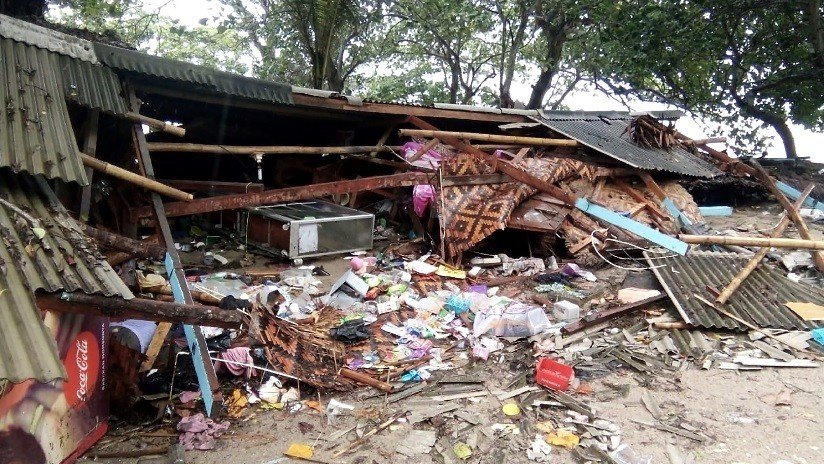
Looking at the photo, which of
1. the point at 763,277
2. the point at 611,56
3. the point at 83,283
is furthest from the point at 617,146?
the point at 83,283

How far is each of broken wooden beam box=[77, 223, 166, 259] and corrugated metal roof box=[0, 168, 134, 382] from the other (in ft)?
0.82

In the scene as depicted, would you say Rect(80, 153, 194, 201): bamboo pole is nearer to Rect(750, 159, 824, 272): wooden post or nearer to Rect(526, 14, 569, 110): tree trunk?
Rect(750, 159, 824, 272): wooden post

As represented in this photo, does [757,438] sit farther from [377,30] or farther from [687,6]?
[377,30]

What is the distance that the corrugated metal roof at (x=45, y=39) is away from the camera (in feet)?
14.5

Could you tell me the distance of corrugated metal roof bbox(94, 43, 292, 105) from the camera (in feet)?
17.1

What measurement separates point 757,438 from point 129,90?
6.59 m

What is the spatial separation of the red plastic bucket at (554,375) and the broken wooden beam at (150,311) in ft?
9.55

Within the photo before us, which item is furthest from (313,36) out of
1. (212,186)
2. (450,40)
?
(212,186)

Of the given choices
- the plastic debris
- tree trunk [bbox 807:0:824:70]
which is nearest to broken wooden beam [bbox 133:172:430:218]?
the plastic debris

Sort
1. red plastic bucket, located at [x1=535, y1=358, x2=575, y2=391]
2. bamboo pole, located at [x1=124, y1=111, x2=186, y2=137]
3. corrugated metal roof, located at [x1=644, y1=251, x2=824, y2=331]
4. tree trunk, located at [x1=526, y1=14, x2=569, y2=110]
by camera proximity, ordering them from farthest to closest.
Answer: tree trunk, located at [x1=526, y1=14, x2=569, y2=110], corrugated metal roof, located at [x1=644, y1=251, x2=824, y2=331], bamboo pole, located at [x1=124, y1=111, x2=186, y2=137], red plastic bucket, located at [x1=535, y1=358, x2=575, y2=391]

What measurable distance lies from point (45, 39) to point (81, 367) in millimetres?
3276

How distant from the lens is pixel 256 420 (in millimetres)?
4113

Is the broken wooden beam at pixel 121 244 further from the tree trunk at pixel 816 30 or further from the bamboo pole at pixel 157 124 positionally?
the tree trunk at pixel 816 30

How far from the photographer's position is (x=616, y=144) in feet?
32.7
